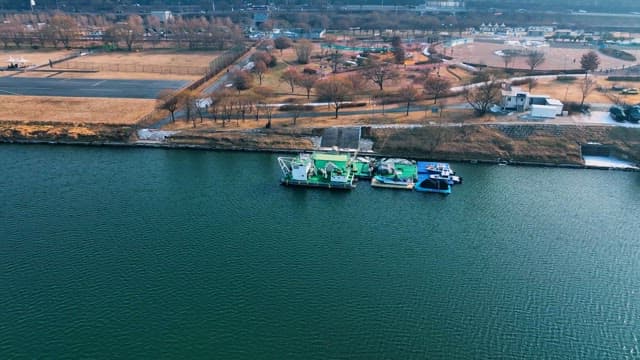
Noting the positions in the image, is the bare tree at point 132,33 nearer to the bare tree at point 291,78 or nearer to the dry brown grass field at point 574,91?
the bare tree at point 291,78

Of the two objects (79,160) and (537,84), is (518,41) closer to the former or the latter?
(537,84)

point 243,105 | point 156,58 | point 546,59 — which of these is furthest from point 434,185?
point 156,58

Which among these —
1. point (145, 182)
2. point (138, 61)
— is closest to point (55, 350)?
point (145, 182)

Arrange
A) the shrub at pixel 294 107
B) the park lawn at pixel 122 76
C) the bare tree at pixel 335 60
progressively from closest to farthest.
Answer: the shrub at pixel 294 107, the park lawn at pixel 122 76, the bare tree at pixel 335 60

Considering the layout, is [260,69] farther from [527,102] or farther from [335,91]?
[527,102]

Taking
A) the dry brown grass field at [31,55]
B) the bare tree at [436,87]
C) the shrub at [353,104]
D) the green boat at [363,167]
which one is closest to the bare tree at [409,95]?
the bare tree at [436,87]

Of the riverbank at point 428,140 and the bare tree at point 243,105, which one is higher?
the bare tree at point 243,105
